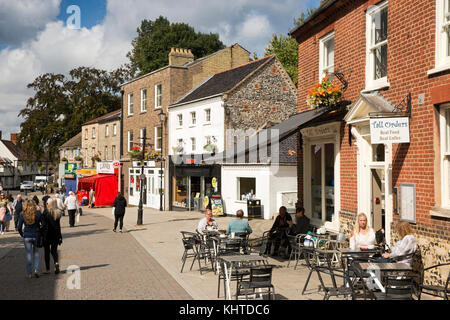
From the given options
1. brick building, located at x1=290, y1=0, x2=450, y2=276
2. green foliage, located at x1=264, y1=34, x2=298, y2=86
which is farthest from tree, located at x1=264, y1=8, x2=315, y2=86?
brick building, located at x1=290, y1=0, x2=450, y2=276

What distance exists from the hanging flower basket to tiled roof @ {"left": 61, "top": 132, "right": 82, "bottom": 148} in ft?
150

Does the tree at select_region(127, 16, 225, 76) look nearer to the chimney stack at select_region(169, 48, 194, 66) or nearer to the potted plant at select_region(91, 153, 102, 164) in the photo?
the potted plant at select_region(91, 153, 102, 164)

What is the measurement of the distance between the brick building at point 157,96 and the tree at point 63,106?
66.9ft

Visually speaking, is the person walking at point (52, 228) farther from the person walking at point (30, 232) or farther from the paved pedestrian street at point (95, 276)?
the paved pedestrian street at point (95, 276)

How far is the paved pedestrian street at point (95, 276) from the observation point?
8497mm

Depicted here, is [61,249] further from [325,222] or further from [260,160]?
[260,160]

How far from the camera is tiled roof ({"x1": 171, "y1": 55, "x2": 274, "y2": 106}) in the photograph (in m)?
29.2

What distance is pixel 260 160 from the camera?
81.1 ft

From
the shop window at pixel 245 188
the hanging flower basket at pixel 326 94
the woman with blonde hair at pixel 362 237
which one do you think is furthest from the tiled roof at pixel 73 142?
the woman with blonde hair at pixel 362 237

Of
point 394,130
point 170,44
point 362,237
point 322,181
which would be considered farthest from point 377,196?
point 170,44

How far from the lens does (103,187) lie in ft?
128

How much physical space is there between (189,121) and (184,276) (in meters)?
21.5
